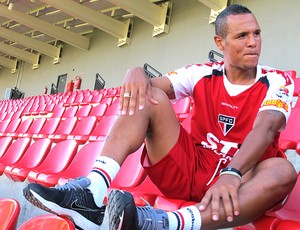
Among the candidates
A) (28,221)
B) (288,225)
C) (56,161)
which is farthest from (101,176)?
(56,161)

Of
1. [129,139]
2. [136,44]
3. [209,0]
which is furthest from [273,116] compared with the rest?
[136,44]

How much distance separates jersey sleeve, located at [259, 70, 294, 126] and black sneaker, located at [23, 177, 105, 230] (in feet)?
1.51

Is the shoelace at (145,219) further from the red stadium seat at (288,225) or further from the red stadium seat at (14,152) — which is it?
the red stadium seat at (14,152)

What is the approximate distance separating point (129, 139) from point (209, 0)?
4.18 meters

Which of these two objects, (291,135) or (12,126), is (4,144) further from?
(291,135)

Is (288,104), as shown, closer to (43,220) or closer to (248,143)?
(248,143)

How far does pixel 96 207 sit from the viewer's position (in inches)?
31.7

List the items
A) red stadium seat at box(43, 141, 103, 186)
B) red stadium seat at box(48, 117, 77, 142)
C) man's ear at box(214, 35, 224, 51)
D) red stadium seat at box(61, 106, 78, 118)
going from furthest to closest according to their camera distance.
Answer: red stadium seat at box(61, 106, 78, 118), red stadium seat at box(48, 117, 77, 142), red stadium seat at box(43, 141, 103, 186), man's ear at box(214, 35, 224, 51)

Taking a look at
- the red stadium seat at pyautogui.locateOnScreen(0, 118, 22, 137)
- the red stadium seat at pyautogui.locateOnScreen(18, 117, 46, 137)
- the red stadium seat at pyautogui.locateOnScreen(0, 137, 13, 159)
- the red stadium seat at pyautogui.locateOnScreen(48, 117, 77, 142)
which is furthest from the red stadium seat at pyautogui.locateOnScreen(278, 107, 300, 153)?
the red stadium seat at pyautogui.locateOnScreen(0, 118, 22, 137)

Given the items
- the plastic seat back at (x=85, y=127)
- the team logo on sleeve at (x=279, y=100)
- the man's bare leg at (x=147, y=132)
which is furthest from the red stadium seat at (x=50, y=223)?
the plastic seat back at (x=85, y=127)

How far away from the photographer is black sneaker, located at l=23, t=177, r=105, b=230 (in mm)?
734

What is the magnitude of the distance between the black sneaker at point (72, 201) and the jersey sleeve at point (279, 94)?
46cm

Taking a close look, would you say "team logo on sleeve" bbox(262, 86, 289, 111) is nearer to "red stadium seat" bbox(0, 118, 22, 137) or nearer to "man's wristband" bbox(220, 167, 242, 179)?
"man's wristband" bbox(220, 167, 242, 179)

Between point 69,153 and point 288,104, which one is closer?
point 288,104
